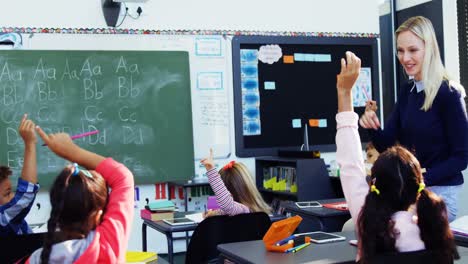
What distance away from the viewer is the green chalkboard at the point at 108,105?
17.3ft

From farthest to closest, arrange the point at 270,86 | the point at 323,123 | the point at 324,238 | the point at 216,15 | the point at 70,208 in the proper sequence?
the point at 323,123 → the point at 270,86 → the point at 216,15 → the point at 324,238 → the point at 70,208

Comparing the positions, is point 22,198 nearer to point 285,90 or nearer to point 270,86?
point 270,86

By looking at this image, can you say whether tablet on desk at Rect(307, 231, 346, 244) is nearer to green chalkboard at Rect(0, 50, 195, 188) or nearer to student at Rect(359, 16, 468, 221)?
student at Rect(359, 16, 468, 221)

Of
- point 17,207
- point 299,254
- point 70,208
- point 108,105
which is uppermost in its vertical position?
point 108,105

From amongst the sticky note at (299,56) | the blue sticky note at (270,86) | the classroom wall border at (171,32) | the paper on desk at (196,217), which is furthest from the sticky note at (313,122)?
the paper on desk at (196,217)

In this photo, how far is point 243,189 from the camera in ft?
12.3

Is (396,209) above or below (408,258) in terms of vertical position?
above

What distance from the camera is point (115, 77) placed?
219 inches

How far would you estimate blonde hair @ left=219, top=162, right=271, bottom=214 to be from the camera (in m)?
3.75

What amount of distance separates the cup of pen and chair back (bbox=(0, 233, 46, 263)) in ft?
2.90

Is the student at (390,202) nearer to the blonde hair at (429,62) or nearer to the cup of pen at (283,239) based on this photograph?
the cup of pen at (283,239)

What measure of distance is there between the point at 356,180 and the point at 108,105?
385 cm

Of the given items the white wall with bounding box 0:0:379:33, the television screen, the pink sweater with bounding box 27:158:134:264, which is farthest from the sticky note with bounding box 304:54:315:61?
the pink sweater with bounding box 27:158:134:264

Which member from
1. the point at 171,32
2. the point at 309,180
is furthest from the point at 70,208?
the point at 171,32
